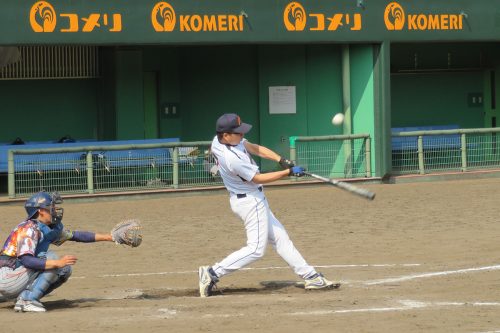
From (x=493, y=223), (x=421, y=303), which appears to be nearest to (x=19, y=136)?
(x=493, y=223)

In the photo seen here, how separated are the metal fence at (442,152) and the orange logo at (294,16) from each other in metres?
2.78

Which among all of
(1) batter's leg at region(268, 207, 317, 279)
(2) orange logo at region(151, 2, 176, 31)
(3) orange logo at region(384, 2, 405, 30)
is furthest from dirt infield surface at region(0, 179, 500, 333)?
(3) orange logo at region(384, 2, 405, 30)

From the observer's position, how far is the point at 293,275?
35.6 feet

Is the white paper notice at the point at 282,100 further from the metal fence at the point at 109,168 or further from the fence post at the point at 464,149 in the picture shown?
the fence post at the point at 464,149

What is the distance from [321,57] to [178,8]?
147 inches

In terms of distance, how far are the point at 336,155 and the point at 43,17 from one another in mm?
5924

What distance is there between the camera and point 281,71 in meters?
21.5

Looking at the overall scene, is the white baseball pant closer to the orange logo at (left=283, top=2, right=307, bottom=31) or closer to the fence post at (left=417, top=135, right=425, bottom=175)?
the orange logo at (left=283, top=2, right=307, bottom=31)

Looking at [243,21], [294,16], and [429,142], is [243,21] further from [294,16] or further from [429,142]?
[429,142]

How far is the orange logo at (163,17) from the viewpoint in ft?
61.4

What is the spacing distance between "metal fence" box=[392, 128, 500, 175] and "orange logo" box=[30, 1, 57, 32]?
22.1 ft

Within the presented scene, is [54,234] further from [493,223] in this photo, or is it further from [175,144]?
[175,144]

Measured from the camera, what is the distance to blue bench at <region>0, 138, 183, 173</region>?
58.6 ft

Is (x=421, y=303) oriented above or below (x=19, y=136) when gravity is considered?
below
